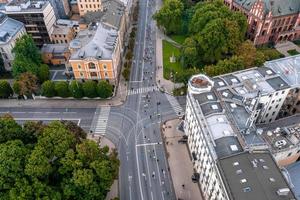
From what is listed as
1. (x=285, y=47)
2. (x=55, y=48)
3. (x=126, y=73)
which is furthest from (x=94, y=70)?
(x=285, y=47)

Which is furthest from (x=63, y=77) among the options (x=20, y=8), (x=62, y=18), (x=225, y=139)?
(x=225, y=139)

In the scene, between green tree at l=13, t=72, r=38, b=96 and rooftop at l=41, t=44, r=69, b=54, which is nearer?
green tree at l=13, t=72, r=38, b=96

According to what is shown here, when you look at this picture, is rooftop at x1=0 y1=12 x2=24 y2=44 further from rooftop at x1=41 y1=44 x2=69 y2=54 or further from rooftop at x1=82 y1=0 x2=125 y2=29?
rooftop at x1=82 y1=0 x2=125 y2=29

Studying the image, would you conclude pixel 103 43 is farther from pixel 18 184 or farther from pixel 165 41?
pixel 18 184

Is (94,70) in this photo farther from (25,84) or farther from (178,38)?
(178,38)

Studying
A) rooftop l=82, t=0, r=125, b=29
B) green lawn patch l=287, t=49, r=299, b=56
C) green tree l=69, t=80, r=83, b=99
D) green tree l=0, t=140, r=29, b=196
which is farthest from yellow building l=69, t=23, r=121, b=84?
green lawn patch l=287, t=49, r=299, b=56
